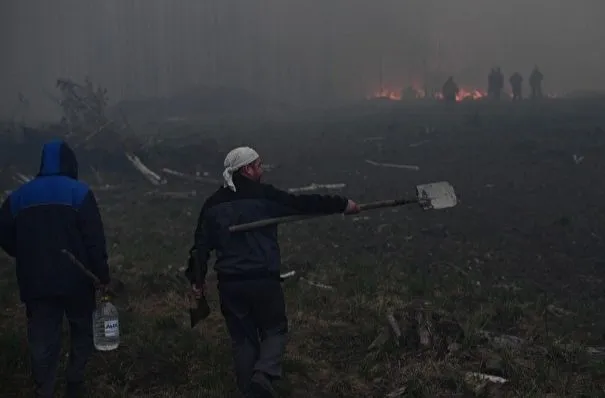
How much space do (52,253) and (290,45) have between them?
3382 inches

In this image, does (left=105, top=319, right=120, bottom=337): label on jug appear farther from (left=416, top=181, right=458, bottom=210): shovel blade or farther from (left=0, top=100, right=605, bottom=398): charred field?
(left=416, top=181, right=458, bottom=210): shovel blade

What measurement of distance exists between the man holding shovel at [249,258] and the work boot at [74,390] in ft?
4.89

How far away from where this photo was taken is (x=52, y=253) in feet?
16.8

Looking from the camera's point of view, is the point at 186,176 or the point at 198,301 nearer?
the point at 198,301

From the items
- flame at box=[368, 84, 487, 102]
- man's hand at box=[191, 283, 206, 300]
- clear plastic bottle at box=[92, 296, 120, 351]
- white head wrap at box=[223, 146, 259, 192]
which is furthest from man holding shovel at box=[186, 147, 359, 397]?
flame at box=[368, 84, 487, 102]

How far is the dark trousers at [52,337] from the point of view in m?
5.12

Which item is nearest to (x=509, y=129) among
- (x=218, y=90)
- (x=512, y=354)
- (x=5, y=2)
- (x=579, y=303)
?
(x=579, y=303)

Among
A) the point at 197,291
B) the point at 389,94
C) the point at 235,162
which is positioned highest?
the point at 389,94

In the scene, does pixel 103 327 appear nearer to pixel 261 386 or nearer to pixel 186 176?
pixel 261 386

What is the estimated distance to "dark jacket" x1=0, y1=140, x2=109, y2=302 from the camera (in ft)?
16.8

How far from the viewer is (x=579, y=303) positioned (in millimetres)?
10430

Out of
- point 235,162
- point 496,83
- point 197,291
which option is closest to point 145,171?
point 197,291

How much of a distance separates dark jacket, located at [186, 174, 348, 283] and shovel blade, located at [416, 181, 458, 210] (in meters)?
1.17

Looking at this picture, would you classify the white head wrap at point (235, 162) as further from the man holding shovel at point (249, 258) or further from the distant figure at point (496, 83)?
the distant figure at point (496, 83)
